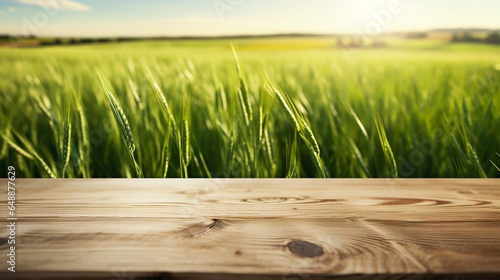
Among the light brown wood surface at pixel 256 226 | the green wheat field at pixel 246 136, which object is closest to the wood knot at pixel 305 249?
the light brown wood surface at pixel 256 226

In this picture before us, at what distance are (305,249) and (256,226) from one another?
0.30ft

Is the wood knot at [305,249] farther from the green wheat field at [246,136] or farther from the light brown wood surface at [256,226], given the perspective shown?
the green wheat field at [246,136]

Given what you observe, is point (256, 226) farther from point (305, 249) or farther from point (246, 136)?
point (246, 136)

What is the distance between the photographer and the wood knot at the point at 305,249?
0.53m

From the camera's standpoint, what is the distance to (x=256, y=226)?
1.98 feet

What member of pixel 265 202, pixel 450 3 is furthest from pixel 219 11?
pixel 450 3

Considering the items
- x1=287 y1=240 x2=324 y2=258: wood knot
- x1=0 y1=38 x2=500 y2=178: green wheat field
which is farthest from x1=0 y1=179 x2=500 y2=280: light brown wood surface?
x1=0 y1=38 x2=500 y2=178: green wheat field

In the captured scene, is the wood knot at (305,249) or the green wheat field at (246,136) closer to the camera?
the wood knot at (305,249)

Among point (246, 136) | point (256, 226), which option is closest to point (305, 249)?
point (256, 226)

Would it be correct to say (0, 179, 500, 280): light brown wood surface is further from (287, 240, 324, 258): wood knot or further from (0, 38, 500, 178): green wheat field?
(0, 38, 500, 178): green wheat field

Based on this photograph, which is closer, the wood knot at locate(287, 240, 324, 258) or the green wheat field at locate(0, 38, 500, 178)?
the wood knot at locate(287, 240, 324, 258)

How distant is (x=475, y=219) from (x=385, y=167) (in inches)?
19.0

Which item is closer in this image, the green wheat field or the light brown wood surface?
the light brown wood surface

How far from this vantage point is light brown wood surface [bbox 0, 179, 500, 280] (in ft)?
1.66
